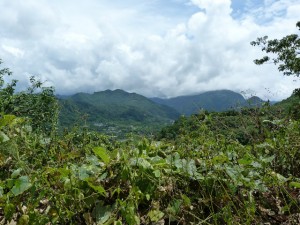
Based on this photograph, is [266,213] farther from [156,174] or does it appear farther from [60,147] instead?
[60,147]

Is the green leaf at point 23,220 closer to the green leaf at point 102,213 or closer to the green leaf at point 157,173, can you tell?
the green leaf at point 102,213

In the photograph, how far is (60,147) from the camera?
175 inches

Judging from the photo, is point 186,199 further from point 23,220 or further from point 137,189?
point 23,220

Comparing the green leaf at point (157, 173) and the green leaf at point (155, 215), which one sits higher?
the green leaf at point (157, 173)

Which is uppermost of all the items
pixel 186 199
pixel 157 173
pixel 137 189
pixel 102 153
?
pixel 102 153

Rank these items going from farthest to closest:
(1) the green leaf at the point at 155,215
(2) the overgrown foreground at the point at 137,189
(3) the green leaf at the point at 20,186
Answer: (1) the green leaf at the point at 155,215 < (2) the overgrown foreground at the point at 137,189 < (3) the green leaf at the point at 20,186

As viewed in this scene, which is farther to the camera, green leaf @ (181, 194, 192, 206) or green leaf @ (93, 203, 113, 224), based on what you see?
green leaf @ (181, 194, 192, 206)

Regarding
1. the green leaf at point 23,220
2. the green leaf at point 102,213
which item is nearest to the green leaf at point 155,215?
the green leaf at point 102,213

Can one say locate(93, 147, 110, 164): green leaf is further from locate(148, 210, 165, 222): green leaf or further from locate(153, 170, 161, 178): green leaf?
locate(148, 210, 165, 222): green leaf

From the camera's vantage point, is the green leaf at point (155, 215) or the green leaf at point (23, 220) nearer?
the green leaf at point (23, 220)

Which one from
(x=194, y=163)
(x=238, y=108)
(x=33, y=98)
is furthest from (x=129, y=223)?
(x=33, y=98)

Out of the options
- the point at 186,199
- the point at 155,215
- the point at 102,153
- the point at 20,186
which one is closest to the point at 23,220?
the point at 20,186

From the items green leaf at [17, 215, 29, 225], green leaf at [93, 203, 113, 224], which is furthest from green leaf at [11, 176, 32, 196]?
green leaf at [93, 203, 113, 224]

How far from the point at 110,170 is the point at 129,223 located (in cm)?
62
